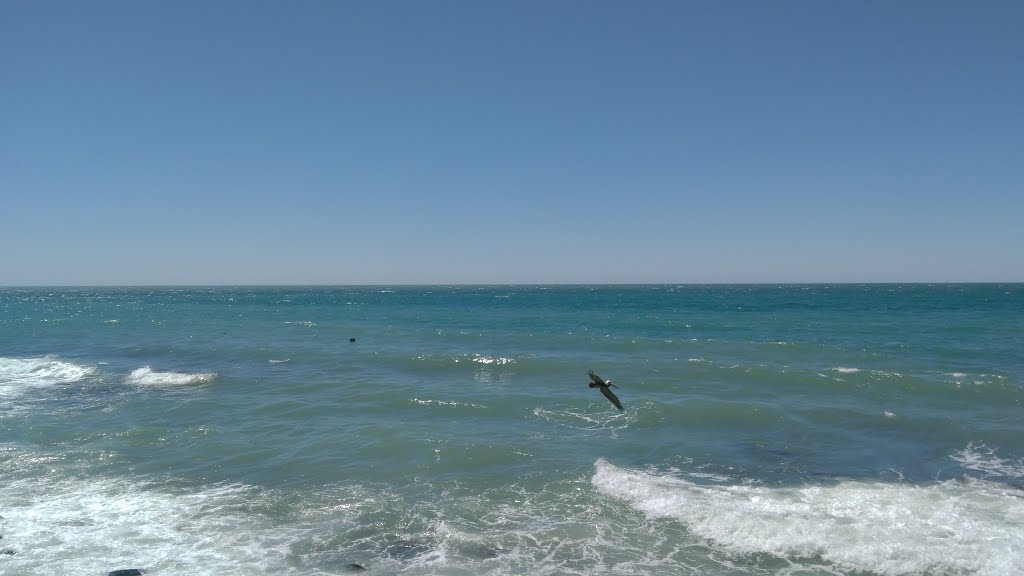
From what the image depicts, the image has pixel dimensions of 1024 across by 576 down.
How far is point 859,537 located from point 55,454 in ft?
63.2

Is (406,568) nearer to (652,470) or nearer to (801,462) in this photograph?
(652,470)

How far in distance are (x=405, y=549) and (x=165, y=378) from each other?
73.4ft

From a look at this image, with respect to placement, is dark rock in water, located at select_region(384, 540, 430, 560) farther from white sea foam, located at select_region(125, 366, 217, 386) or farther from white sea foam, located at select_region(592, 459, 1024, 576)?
white sea foam, located at select_region(125, 366, 217, 386)

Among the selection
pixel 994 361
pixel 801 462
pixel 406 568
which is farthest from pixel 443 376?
pixel 994 361

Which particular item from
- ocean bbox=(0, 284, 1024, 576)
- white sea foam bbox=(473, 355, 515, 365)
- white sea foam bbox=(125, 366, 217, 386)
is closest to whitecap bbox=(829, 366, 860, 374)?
ocean bbox=(0, 284, 1024, 576)

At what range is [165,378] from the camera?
2883cm

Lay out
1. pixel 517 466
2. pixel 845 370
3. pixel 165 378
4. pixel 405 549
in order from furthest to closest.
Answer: pixel 845 370 < pixel 165 378 < pixel 517 466 < pixel 405 549

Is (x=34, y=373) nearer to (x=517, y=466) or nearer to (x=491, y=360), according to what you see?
(x=491, y=360)

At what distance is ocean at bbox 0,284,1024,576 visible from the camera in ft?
36.7

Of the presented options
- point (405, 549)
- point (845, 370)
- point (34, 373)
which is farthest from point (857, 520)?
point (34, 373)

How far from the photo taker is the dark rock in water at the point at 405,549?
36.0 ft

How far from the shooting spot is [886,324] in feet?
169

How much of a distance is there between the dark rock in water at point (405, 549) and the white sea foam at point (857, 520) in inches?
183

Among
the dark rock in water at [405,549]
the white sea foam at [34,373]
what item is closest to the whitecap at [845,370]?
the dark rock in water at [405,549]
